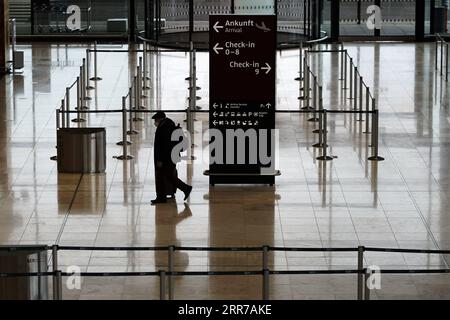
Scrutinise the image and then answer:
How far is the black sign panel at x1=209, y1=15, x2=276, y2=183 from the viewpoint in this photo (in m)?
20.7

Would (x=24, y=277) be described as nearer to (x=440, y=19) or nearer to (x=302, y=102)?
(x=302, y=102)

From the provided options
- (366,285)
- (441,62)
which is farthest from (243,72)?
(441,62)

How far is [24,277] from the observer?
13.9m

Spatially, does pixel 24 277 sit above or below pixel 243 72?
below

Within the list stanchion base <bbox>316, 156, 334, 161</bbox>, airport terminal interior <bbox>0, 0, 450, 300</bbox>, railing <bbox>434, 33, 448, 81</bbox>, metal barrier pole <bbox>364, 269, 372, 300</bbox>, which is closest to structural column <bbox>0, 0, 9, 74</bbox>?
airport terminal interior <bbox>0, 0, 450, 300</bbox>

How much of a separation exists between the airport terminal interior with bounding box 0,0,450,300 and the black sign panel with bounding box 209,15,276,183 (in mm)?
84

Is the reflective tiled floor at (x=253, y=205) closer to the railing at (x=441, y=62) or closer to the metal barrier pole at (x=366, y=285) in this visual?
the metal barrier pole at (x=366, y=285)

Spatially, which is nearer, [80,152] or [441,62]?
[80,152]

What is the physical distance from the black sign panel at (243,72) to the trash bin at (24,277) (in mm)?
7151

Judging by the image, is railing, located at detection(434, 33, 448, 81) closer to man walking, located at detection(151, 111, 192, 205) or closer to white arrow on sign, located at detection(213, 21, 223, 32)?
white arrow on sign, located at detection(213, 21, 223, 32)

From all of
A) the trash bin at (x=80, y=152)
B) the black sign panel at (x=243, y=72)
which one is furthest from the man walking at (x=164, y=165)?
the trash bin at (x=80, y=152)

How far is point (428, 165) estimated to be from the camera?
73.5ft

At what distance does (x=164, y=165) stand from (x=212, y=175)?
124cm
